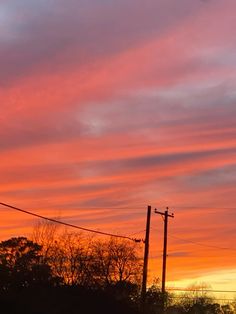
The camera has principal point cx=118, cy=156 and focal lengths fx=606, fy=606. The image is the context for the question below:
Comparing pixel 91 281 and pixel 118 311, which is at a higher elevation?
pixel 91 281

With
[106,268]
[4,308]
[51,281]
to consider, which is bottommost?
[4,308]

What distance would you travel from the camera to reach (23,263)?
64312mm

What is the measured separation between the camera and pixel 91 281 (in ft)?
229

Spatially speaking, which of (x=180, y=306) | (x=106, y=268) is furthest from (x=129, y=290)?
(x=180, y=306)

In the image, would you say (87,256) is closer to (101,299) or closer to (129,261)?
(129,261)

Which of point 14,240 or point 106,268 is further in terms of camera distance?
point 106,268

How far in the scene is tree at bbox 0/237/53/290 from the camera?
157ft

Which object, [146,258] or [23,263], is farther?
[23,263]

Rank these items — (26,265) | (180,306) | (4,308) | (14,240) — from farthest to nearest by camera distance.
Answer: (180,306) < (14,240) < (26,265) < (4,308)

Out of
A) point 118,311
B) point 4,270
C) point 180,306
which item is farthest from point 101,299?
point 180,306

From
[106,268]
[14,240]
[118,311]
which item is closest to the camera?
[118,311]

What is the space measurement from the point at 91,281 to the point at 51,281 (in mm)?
20152

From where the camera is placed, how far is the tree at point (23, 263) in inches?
1887

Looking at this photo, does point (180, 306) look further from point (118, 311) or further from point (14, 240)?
point (118, 311)
